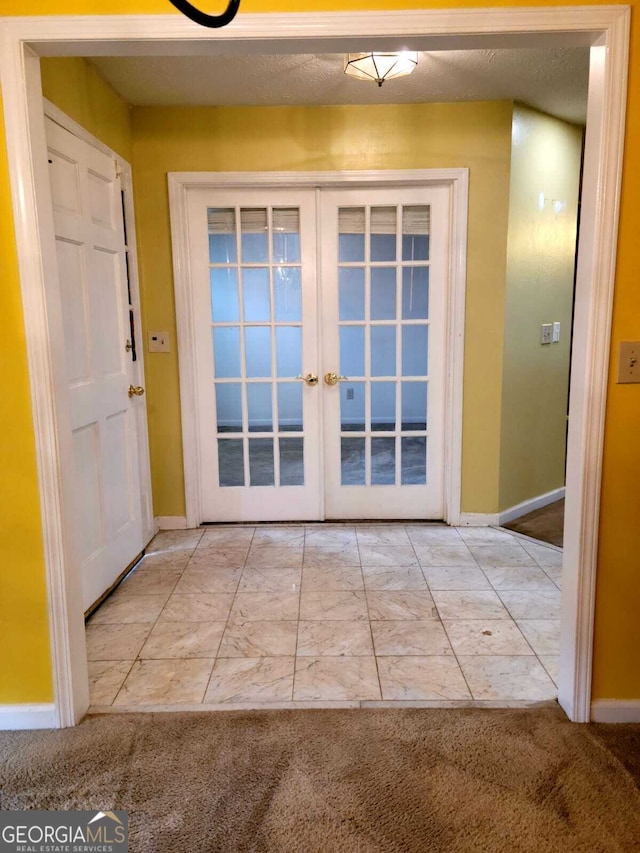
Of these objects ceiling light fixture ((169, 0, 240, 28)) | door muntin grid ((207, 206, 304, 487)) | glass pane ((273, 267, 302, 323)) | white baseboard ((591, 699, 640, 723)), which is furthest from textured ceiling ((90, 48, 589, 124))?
white baseboard ((591, 699, 640, 723))

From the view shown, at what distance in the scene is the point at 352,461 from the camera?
3.56 meters

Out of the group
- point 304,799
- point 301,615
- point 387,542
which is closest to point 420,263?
point 387,542

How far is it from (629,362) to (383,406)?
189 cm

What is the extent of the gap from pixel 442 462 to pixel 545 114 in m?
2.10

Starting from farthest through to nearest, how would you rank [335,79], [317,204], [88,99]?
[317,204]
[335,79]
[88,99]

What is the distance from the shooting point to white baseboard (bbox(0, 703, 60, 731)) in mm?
1799

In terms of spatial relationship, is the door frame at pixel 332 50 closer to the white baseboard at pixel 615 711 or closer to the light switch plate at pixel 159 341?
the white baseboard at pixel 615 711

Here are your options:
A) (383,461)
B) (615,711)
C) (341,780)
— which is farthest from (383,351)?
(341,780)

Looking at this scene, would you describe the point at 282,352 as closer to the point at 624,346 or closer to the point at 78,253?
the point at 78,253

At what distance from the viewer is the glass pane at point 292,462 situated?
3521mm

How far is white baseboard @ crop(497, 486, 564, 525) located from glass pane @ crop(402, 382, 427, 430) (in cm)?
74

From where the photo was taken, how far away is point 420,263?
132 inches

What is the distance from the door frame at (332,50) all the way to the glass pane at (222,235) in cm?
171

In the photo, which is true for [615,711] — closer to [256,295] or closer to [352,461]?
[352,461]
